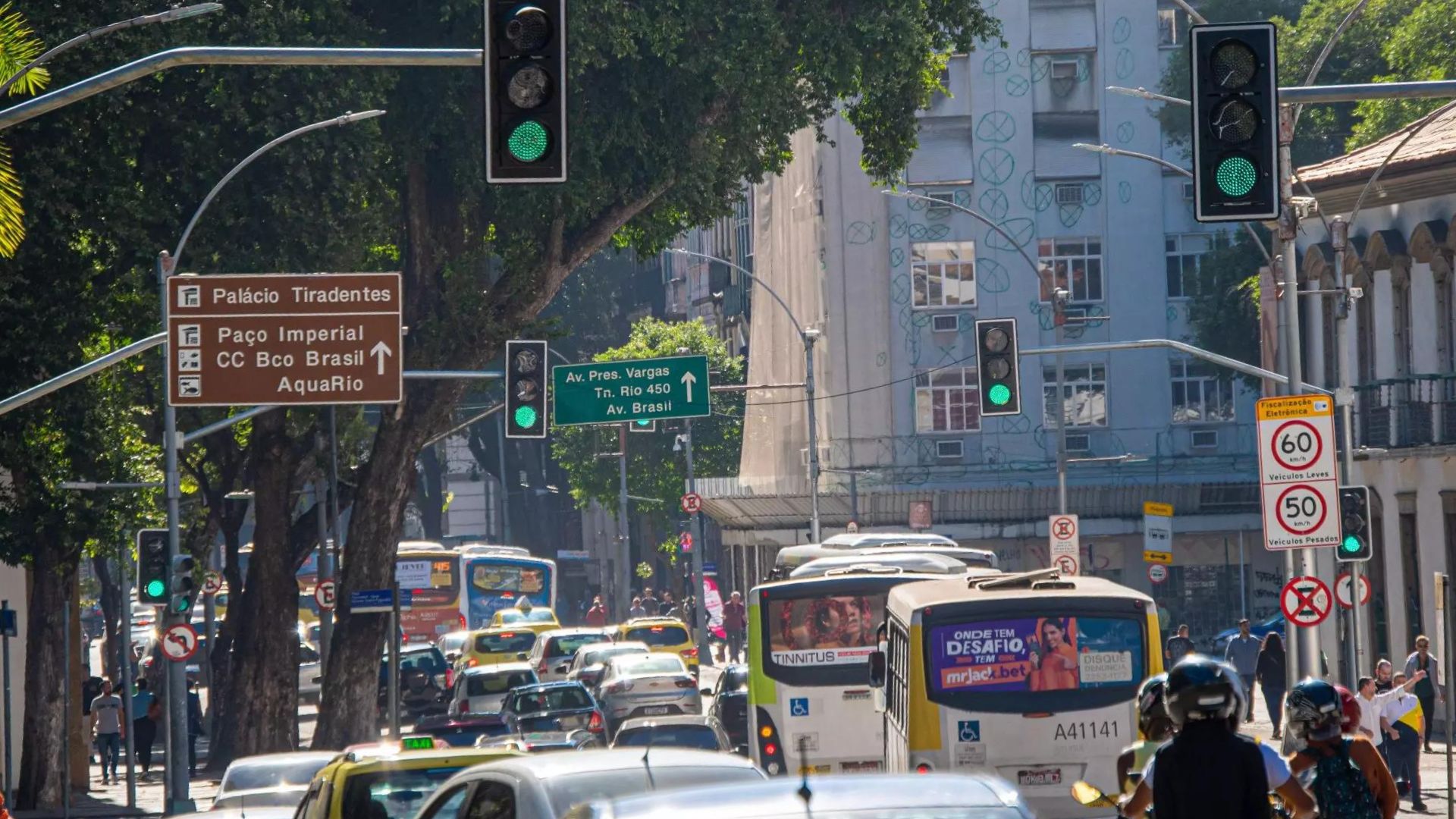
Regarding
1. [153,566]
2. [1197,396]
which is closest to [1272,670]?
[153,566]

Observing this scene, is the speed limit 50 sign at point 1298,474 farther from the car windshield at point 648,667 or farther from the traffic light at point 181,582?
the car windshield at point 648,667

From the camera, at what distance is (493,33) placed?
35.8ft

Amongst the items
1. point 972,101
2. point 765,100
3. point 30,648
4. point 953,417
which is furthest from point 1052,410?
point 30,648

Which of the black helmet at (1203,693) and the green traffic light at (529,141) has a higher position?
the green traffic light at (529,141)

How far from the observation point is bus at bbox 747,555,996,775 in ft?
75.8

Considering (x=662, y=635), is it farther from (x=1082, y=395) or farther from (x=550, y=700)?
(x=550, y=700)

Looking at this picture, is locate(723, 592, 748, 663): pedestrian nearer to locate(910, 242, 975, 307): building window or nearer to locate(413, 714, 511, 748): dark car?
locate(910, 242, 975, 307): building window

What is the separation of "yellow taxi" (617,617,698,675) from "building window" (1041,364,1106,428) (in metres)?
15.7

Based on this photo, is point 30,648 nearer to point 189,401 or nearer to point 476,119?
point 189,401

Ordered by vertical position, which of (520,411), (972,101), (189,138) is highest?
(972,101)

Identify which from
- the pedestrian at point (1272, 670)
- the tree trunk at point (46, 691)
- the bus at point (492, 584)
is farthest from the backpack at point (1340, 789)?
the bus at point (492, 584)

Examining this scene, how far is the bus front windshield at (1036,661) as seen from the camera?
17.6m

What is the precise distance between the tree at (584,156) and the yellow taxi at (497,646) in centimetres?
1504

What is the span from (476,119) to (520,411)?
4.39 meters
